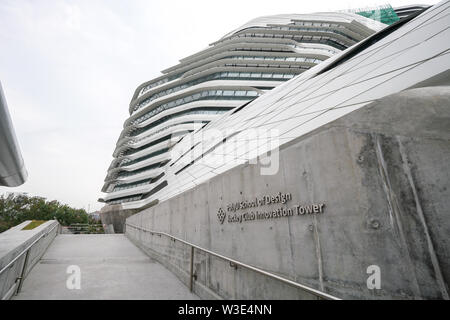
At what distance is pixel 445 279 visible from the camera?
187 cm

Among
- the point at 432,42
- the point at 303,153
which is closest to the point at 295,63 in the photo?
the point at 432,42

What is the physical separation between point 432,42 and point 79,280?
9.11 metres

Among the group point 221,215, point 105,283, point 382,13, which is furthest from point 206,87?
point 382,13

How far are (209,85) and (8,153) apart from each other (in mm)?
40414

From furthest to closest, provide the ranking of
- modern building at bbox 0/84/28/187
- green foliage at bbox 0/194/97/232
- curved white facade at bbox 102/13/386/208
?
curved white facade at bbox 102/13/386/208
green foliage at bbox 0/194/97/232
modern building at bbox 0/84/28/187

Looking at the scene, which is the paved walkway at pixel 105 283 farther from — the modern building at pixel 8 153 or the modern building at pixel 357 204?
the modern building at pixel 8 153

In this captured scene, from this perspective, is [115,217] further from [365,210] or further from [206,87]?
[365,210]

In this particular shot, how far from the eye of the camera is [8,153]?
533 cm

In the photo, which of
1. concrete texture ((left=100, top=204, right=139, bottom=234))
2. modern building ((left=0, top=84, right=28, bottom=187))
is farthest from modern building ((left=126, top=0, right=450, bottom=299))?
concrete texture ((left=100, top=204, right=139, bottom=234))

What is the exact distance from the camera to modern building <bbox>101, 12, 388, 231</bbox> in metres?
41.2

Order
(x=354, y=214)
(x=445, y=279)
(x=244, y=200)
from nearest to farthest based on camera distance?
1. (x=445, y=279)
2. (x=354, y=214)
3. (x=244, y=200)

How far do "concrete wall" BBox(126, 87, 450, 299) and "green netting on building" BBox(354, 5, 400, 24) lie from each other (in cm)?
9503

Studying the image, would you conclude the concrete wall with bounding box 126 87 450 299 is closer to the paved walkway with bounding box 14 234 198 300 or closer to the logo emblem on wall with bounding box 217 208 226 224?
the logo emblem on wall with bounding box 217 208 226 224
